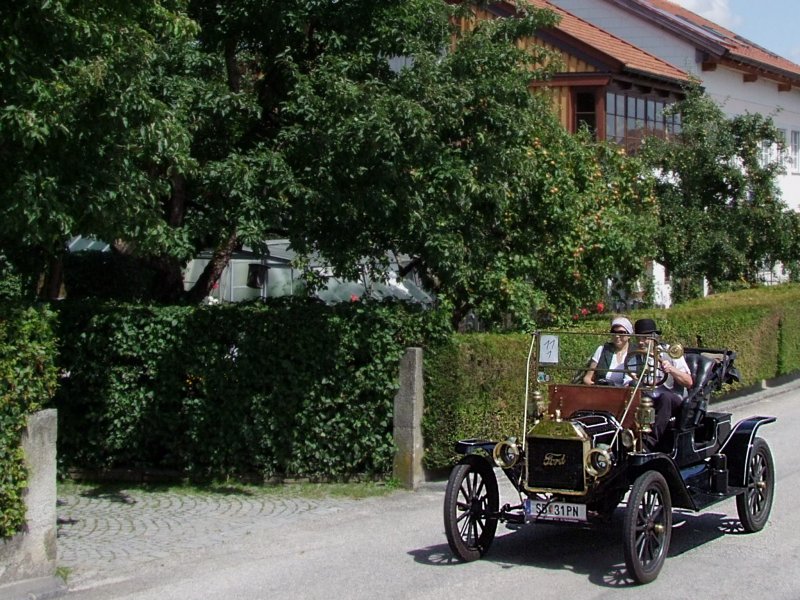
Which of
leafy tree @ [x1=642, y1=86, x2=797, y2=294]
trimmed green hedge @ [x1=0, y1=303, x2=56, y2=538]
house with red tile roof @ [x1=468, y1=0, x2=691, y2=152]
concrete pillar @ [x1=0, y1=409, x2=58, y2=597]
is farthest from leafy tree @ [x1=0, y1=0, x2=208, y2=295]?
house with red tile roof @ [x1=468, y1=0, x2=691, y2=152]

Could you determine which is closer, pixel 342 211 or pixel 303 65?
pixel 342 211

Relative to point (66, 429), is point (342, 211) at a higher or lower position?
higher

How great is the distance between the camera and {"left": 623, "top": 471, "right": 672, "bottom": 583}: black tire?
7508 mm

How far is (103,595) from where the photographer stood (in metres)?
7.82

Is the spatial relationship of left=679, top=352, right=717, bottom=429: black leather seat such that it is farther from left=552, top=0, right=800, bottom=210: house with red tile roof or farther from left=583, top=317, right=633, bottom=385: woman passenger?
left=552, top=0, right=800, bottom=210: house with red tile roof

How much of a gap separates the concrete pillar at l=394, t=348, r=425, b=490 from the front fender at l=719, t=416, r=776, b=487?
3247mm

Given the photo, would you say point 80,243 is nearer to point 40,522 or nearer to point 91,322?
point 91,322

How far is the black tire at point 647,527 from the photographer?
24.6ft

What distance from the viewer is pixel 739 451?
927 cm

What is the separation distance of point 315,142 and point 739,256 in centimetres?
1260

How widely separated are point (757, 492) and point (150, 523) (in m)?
5.38

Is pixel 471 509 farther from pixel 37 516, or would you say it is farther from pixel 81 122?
pixel 81 122

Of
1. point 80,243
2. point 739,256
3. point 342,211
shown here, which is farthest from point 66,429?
point 739,256

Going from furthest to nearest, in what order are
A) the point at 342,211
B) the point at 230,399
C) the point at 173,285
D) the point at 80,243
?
the point at 80,243 < the point at 173,285 < the point at 230,399 < the point at 342,211
